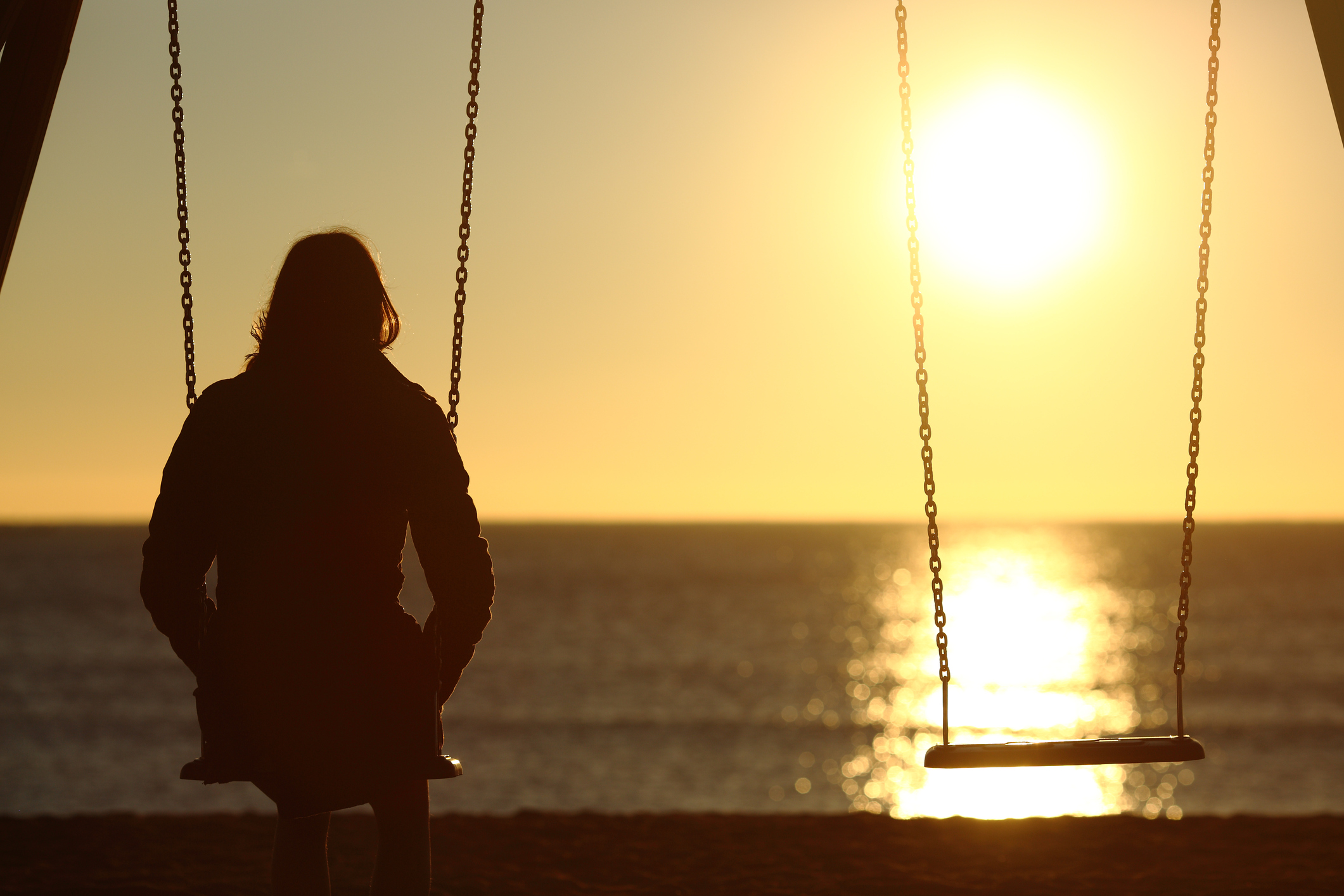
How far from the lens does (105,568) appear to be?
270ft

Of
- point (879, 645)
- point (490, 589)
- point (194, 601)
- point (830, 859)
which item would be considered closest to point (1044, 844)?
point (830, 859)

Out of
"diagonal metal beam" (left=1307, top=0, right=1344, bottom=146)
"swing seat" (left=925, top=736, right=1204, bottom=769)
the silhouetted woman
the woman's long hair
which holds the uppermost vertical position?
"diagonal metal beam" (left=1307, top=0, right=1344, bottom=146)

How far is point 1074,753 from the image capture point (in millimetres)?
3705

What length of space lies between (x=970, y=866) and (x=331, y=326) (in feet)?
13.7

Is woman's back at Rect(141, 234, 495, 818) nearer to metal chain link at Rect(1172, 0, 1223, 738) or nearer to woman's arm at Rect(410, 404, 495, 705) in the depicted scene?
woman's arm at Rect(410, 404, 495, 705)

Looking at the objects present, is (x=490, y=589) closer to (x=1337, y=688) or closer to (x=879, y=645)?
(x=1337, y=688)

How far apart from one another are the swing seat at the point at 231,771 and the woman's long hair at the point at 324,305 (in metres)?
0.87

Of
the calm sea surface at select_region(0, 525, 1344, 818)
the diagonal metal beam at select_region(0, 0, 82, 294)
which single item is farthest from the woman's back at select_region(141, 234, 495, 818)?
the calm sea surface at select_region(0, 525, 1344, 818)

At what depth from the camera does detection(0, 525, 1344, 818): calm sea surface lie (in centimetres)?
2131

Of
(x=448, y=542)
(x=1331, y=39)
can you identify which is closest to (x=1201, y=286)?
(x=1331, y=39)

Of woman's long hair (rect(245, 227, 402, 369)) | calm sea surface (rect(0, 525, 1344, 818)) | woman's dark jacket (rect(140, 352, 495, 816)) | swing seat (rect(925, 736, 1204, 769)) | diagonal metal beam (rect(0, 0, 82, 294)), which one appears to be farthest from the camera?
calm sea surface (rect(0, 525, 1344, 818))

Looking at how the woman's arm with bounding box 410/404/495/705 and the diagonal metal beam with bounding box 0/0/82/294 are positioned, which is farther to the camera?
the diagonal metal beam with bounding box 0/0/82/294

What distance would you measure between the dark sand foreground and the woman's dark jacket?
3.04 m

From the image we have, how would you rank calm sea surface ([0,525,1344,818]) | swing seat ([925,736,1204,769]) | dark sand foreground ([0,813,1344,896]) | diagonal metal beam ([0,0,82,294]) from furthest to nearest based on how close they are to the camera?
calm sea surface ([0,525,1344,818])
dark sand foreground ([0,813,1344,896])
diagonal metal beam ([0,0,82,294])
swing seat ([925,736,1204,769])
